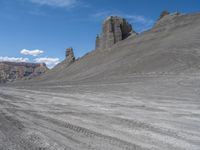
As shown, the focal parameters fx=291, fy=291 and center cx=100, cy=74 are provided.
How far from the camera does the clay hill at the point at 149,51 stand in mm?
37194

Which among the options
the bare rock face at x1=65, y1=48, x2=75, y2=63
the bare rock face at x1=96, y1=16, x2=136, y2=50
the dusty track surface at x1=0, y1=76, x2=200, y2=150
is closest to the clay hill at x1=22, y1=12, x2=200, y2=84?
the bare rock face at x1=96, y1=16, x2=136, y2=50

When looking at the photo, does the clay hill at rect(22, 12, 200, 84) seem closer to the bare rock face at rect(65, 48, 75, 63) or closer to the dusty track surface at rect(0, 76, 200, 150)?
the bare rock face at rect(65, 48, 75, 63)

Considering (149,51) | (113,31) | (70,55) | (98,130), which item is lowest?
(98,130)

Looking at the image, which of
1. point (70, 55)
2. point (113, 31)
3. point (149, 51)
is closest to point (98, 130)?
point (149, 51)

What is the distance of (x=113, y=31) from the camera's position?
2938 inches

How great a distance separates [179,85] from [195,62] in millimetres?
11744

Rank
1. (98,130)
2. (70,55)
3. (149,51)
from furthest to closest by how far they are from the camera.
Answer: (70,55) < (149,51) < (98,130)

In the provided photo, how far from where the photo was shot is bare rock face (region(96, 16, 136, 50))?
7119cm

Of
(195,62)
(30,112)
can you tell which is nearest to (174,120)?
(30,112)

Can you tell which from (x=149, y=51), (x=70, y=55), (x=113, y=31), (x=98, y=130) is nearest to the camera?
(x=98, y=130)

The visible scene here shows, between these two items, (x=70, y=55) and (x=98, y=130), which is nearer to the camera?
(x=98, y=130)

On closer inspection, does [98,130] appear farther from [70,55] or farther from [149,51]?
[70,55]

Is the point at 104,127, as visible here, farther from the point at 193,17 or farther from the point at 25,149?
the point at 193,17

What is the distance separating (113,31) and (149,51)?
28415 millimetres
